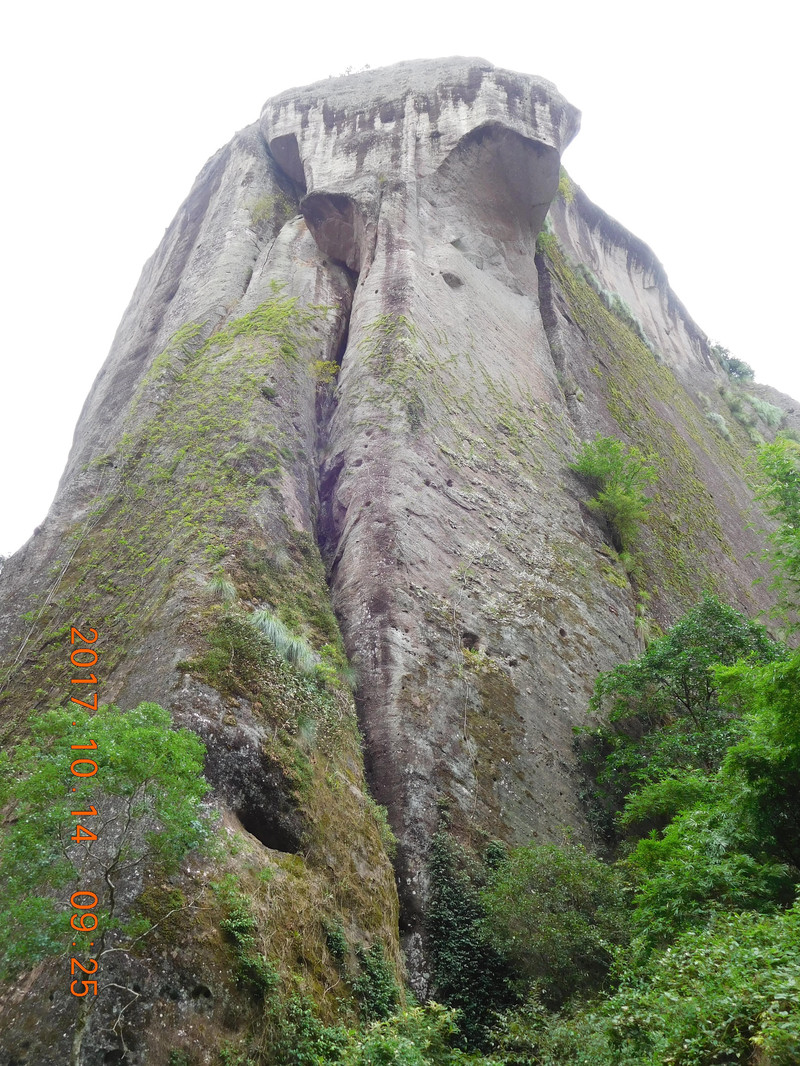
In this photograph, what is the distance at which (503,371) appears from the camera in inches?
733

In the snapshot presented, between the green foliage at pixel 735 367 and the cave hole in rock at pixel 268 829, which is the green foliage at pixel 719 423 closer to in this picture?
the green foliage at pixel 735 367

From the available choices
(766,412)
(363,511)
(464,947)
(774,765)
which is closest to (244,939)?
(464,947)

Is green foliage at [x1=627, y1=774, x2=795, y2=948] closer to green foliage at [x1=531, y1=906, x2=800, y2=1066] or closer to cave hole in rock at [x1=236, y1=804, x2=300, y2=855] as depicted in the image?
green foliage at [x1=531, y1=906, x2=800, y2=1066]

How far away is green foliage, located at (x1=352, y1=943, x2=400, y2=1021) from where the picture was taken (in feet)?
22.9

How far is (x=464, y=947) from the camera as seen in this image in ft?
27.5

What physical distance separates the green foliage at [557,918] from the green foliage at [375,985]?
1.43 m

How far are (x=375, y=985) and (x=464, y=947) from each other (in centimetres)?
153

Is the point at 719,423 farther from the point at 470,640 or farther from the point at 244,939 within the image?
the point at 244,939

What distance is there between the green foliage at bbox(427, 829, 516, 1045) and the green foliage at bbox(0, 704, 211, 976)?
3728 mm

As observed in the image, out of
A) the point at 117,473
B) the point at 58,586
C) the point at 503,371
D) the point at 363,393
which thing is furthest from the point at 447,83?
the point at 58,586

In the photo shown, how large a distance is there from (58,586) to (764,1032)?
10868 mm

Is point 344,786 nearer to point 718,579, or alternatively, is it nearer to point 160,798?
point 160,798

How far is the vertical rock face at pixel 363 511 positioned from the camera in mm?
8242
